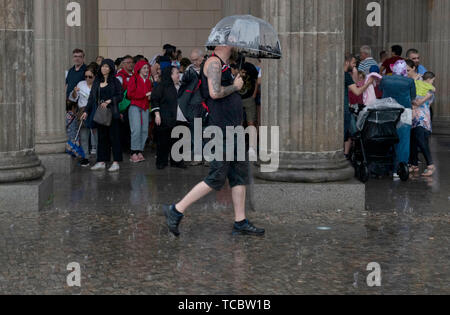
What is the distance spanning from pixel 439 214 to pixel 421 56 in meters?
11.6

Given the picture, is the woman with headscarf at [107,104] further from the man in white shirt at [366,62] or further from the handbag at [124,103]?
the man in white shirt at [366,62]

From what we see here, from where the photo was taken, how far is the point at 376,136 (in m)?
12.2

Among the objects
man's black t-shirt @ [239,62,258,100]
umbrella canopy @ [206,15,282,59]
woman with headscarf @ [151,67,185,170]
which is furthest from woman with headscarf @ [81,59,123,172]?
umbrella canopy @ [206,15,282,59]

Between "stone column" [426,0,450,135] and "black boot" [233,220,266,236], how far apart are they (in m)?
11.3

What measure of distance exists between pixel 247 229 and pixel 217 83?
4.58ft

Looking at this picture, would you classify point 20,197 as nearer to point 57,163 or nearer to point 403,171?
point 57,163

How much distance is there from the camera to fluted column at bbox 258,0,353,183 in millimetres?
9977

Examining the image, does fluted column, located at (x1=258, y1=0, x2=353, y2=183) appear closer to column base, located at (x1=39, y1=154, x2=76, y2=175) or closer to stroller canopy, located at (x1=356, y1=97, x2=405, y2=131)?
stroller canopy, located at (x1=356, y1=97, x2=405, y2=131)

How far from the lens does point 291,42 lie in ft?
32.8
